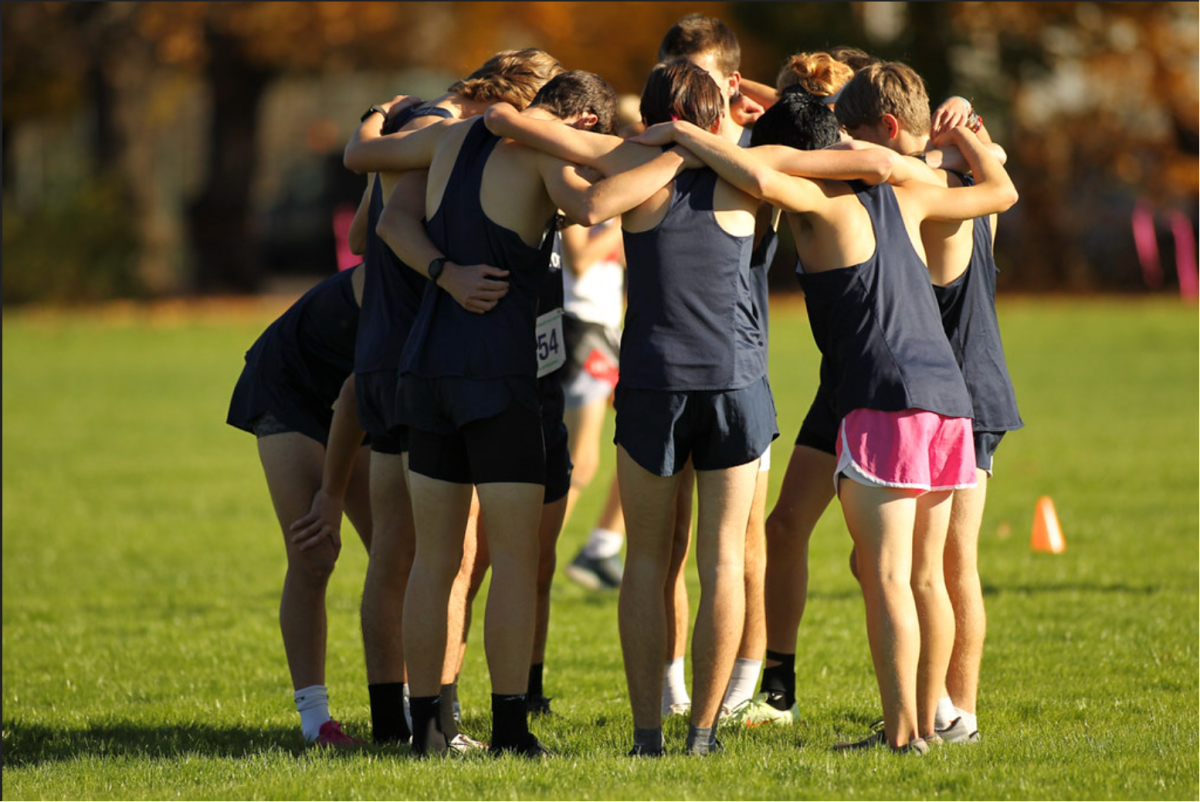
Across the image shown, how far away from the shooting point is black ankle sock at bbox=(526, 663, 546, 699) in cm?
535

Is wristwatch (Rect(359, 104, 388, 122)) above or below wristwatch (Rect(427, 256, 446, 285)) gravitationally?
above

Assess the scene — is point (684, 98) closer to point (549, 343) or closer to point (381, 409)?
point (549, 343)

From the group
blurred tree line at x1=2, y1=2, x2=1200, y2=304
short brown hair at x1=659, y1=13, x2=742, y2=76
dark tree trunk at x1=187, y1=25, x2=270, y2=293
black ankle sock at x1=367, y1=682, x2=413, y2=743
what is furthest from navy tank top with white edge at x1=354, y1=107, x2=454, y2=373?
dark tree trunk at x1=187, y1=25, x2=270, y2=293

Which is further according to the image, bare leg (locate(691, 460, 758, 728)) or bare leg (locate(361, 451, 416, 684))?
bare leg (locate(361, 451, 416, 684))

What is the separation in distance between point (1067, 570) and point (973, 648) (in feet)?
11.0

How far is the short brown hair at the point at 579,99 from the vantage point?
14.2ft

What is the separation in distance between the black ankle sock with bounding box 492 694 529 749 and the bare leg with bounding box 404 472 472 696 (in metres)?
0.24

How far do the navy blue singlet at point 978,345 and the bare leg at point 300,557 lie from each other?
88.0 inches

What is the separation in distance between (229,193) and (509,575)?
31414 mm

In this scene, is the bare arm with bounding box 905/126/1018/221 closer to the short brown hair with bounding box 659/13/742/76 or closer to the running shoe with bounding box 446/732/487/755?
the short brown hair with bounding box 659/13/742/76

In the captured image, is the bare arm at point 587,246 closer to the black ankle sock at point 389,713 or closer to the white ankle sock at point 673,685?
the white ankle sock at point 673,685

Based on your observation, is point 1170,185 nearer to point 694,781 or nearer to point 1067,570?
point 1067,570

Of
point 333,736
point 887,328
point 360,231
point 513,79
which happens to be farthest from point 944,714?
point 360,231

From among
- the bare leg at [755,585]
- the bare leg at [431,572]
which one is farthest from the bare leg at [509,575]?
the bare leg at [755,585]
